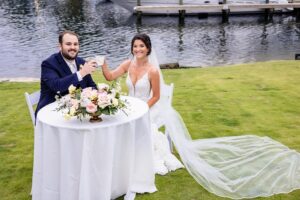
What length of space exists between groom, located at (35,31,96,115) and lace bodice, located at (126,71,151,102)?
904mm

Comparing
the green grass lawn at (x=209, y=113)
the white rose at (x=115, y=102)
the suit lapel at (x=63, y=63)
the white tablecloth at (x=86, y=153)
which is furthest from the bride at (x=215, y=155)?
the white rose at (x=115, y=102)

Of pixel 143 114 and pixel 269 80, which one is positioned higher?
pixel 143 114

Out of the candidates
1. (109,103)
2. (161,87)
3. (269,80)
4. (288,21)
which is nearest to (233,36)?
(288,21)

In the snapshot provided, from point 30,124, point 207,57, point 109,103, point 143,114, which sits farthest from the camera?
point 207,57

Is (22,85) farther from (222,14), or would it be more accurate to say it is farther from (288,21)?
(288,21)

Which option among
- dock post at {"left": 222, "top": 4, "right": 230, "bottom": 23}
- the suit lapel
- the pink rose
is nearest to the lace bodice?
the suit lapel

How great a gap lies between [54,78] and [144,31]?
25329 millimetres

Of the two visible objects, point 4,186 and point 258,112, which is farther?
point 258,112

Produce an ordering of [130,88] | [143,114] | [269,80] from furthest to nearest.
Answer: [269,80] < [130,88] < [143,114]

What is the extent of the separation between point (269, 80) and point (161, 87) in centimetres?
550

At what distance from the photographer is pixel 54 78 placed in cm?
481

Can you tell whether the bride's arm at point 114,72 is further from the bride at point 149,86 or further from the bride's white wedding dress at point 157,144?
the bride's white wedding dress at point 157,144

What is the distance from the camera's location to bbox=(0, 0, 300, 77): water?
20922 mm

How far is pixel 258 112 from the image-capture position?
8055mm
